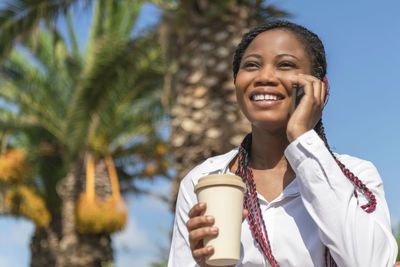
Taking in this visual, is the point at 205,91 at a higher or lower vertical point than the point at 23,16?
lower

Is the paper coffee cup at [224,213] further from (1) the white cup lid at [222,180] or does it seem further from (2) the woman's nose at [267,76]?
(2) the woman's nose at [267,76]

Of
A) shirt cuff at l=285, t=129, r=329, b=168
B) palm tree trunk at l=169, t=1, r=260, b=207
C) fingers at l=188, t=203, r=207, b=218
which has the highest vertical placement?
palm tree trunk at l=169, t=1, r=260, b=207

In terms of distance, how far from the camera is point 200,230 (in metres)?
1.58

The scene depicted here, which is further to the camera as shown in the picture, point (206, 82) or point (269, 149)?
point (206, 82)

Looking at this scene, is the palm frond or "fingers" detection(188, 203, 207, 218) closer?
"fingers" detection(188, 203, 207, 218)

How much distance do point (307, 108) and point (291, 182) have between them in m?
0.31

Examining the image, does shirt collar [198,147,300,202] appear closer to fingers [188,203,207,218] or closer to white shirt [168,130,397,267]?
white shirt [168,130,397,267]

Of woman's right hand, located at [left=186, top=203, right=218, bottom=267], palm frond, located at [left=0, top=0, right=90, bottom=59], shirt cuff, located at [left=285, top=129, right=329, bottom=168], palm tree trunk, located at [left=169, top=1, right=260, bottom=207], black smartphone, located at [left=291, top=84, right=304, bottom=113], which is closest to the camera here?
woman's right hand, located at [left=186, top=203, right=218, bottom=267]

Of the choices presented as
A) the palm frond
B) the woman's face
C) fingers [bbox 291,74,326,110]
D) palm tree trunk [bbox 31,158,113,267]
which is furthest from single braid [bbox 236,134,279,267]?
palm tree trunk [bbox 31,158,113,267]

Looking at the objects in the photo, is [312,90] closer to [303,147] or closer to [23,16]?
[303,147]

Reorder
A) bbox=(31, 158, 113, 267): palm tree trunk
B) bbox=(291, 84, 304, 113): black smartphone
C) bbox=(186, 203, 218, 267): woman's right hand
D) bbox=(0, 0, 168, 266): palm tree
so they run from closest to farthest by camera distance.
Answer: bbox=(186, 203, 218, 267): woman's right hand, bbox=(291, 84, 304, 113): black smartphone, bbox=(0, 0, 168, 266): palm tree, bbox=(31, 158, 113, 267): palm tree trunk

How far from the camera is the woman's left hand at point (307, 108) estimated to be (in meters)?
1.78

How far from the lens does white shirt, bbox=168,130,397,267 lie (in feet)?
5.41

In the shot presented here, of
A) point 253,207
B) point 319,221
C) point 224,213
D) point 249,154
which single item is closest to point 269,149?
point 249,154
